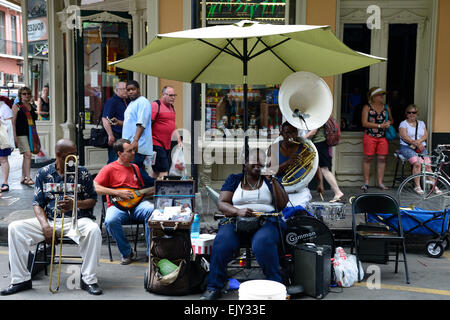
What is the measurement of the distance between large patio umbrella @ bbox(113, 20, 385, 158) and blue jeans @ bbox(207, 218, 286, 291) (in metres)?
1.09

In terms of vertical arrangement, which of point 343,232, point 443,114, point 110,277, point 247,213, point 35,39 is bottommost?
point 110,277

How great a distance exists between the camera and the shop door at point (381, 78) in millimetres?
9797

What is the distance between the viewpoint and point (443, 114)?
959cm

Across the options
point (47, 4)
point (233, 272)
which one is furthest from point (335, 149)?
point (47, 4)

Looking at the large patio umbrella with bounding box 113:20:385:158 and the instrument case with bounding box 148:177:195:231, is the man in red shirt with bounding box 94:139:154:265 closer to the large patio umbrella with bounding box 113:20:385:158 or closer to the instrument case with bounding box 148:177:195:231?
the instrument case with bounding box 148:177:195:231

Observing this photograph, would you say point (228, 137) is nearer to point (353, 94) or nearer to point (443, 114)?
point (353, 94)

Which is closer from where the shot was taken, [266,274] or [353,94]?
[266,274]

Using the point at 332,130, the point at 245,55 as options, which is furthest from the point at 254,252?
the point at 332,130

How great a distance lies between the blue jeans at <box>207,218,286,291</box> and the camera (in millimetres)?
4973

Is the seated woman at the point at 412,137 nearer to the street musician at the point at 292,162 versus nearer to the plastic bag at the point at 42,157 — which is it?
the street musician at the point at 292,162

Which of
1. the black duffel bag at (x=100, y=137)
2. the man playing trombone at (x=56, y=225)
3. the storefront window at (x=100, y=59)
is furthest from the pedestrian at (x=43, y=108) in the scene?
the man playing trombone at (x=56, y=225)

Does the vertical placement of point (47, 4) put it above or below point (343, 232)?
above

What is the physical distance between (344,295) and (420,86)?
19.7 feet

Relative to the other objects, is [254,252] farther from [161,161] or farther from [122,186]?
[161,161]
